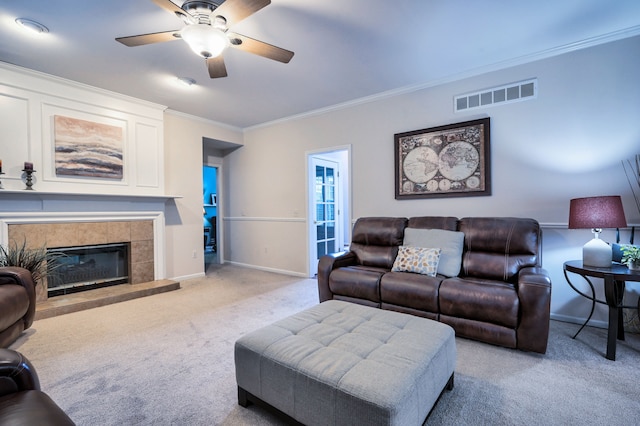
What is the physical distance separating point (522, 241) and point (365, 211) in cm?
193

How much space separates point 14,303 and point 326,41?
132 inches

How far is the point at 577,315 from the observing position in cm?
276

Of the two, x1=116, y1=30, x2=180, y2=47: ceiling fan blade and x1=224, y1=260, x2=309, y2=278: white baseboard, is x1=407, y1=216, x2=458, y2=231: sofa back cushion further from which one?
x1=116, y1=30, x2=180, y2=47: ceiling fan blade

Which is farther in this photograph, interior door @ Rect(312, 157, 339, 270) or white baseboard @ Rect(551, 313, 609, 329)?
interior door @ Rect(312, 157, 339, 270)

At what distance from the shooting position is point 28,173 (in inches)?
123

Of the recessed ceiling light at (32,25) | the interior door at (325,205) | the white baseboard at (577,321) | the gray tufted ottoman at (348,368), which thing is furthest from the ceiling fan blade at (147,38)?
the white baseboard at (577,321)

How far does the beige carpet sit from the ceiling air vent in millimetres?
2322

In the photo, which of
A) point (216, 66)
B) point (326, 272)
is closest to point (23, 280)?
point (216, 66)

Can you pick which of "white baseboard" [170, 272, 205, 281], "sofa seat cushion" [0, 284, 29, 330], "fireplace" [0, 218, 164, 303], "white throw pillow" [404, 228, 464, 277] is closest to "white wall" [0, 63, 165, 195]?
"fireplace" [0, 218, 164, 303]

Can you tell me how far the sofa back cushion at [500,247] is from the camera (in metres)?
2.60

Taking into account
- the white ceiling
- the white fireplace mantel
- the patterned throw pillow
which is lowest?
the patterned throw pillow

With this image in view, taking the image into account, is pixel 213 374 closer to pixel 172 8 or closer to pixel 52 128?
Result: pixel 172 8

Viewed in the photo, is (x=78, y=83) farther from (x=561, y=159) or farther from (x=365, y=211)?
(x=561, y=159)

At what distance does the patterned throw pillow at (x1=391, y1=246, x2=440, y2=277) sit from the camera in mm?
2766
